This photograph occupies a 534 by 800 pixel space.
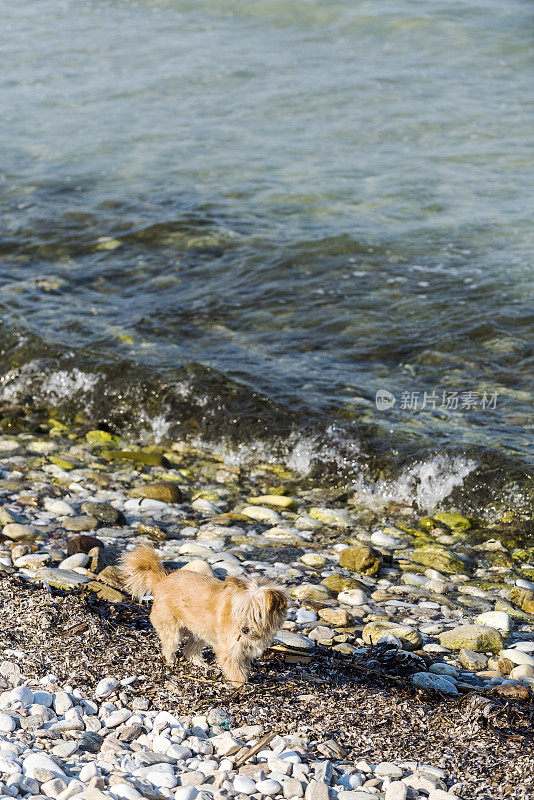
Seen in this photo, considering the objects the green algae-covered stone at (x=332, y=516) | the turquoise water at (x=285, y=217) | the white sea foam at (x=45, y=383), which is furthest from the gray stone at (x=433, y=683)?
the white sea foam at (x=45, y=383)

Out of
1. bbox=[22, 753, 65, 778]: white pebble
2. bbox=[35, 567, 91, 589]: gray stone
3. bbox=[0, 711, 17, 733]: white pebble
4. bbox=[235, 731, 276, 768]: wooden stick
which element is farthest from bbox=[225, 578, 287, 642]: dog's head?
bbox=[35, 567, 91, 589]: gray stone

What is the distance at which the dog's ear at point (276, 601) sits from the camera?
3752 millimetres

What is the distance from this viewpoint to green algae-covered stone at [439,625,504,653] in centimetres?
498

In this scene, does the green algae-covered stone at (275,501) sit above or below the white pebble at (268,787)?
below

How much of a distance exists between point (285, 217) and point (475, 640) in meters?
9.40

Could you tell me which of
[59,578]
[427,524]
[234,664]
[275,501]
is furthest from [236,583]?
[427,524]

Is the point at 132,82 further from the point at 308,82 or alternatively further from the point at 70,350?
the point at 70,350

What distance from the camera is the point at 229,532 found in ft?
21.1

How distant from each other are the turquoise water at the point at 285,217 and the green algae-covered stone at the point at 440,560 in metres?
1.52

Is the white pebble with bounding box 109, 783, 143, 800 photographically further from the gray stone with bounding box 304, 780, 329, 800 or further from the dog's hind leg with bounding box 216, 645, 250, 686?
the dog's hind leg with bounding box 216, 645, 250, 686

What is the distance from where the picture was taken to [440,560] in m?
6.12

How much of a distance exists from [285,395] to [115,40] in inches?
760

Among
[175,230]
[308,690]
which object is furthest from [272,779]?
[175,230]

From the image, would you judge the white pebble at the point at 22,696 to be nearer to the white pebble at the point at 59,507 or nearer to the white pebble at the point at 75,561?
the white pebble at the point at 75,561
